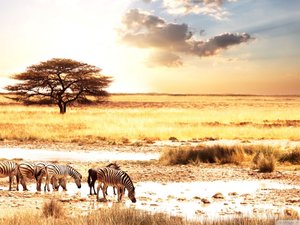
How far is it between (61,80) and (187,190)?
165 feet

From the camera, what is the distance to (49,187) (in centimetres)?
1471

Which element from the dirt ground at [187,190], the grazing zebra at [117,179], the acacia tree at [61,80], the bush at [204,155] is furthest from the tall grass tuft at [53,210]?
the acacia tree at [61,80]

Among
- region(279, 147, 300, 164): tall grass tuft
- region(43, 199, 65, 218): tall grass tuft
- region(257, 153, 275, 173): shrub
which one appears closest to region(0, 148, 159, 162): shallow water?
region(279, 147, 300, 164): tall grass tuft

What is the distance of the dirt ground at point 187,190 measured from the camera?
479 inches

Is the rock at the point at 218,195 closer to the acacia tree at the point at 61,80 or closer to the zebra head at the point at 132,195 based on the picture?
the zebra head at the point at 132,195

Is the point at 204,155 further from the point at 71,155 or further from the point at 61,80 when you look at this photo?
the point at 61,80

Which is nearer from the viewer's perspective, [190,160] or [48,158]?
[190,160]

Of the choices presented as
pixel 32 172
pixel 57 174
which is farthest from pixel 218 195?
pixel 32 172

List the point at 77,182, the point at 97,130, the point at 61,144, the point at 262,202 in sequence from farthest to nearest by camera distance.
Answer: the point at 97,130 < the point at 61,144 < the point at 77,182 < the point at 262,202

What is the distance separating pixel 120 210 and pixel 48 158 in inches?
569

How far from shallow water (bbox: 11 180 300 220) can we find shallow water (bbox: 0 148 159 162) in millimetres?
7535

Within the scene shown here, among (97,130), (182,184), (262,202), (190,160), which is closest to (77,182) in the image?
(182,184)

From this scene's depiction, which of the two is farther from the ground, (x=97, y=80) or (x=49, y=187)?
(x=97, y=80)

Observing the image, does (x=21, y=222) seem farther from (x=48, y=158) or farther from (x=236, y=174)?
(x=48, y=158)
